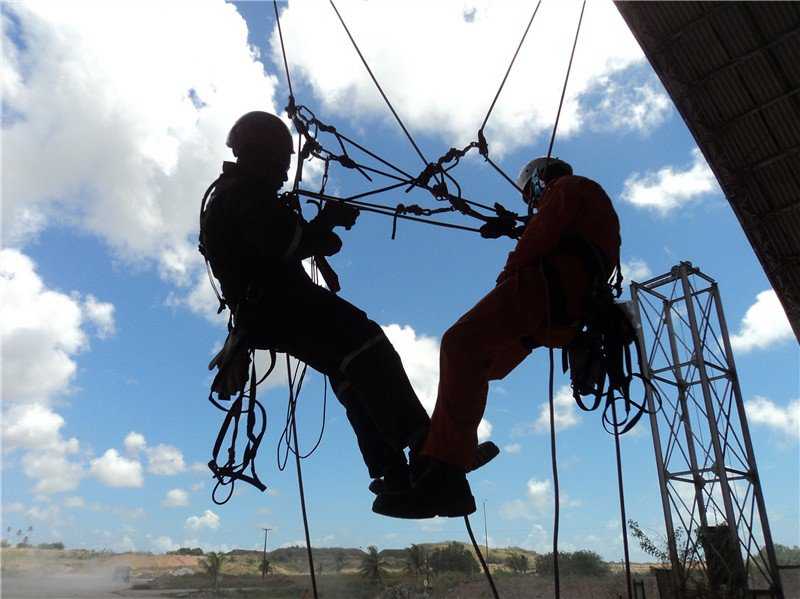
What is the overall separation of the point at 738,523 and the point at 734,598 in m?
1.24

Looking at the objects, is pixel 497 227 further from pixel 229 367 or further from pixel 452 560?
pixel 452 560

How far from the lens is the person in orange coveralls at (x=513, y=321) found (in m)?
2.35

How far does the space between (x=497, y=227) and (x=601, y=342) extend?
1187mm

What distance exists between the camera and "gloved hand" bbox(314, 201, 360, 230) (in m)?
2.75

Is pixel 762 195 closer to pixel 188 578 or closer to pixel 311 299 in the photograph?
pixel 311 299

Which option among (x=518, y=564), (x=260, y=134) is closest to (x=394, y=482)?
(x=260, y=134)

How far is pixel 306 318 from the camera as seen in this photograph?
8.57 ft

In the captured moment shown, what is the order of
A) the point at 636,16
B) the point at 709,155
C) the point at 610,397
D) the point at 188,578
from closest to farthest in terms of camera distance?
the point at 610,397 < the point at 636,16 < the point at 709,155 < the point at 188,578

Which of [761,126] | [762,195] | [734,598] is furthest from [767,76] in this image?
[734,598]

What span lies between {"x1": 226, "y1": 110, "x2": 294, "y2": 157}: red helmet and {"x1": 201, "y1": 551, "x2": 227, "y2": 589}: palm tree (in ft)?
128

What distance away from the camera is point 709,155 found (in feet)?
26.7

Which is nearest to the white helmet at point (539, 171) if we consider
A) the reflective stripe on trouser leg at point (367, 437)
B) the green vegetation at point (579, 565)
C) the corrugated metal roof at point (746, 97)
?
the reflective stripe on trouser leg at point (367, 437)

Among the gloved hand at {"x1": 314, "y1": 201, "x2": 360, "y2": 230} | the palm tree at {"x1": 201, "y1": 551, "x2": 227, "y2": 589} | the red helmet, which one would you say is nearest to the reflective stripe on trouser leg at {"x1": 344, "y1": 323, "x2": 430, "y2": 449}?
the gloved hand at {"x1": 314, "y1": 201, "x2": 360, "y2": 230}

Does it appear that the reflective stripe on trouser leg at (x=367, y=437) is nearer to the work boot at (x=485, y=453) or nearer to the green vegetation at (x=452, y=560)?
the work boot at (x=485, y=453)
